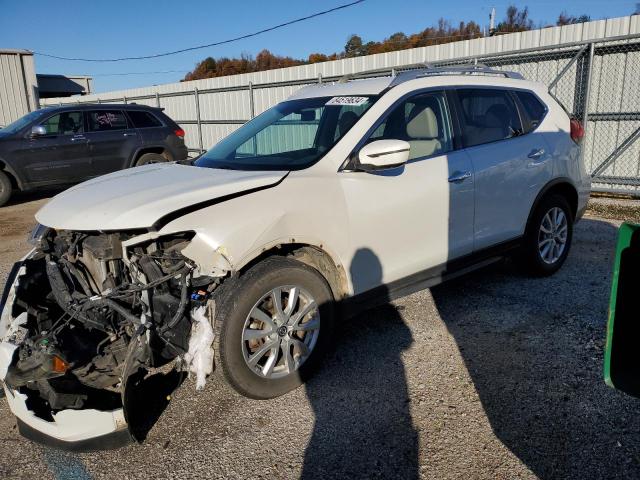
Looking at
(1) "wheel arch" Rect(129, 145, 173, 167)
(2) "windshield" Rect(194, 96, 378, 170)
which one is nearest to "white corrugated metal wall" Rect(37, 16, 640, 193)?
(1) "wheel arch" Rect(129, 145, 173, 167)

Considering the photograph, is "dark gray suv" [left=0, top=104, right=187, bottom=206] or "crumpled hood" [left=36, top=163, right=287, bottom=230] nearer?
"crumpled hood" [left=36, top=163, right=287, bottom=230]

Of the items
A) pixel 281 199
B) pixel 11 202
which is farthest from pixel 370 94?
pixel 11 202

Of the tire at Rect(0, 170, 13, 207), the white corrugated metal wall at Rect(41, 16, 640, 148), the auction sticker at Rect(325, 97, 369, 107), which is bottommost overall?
the tire at Rect(0, 170, 13, 207)

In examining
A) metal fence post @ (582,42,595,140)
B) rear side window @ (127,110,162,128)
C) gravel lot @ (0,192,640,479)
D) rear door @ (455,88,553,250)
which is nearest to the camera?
gravel lot @ (0,192,640,479)

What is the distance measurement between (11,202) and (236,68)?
39664 millimetres

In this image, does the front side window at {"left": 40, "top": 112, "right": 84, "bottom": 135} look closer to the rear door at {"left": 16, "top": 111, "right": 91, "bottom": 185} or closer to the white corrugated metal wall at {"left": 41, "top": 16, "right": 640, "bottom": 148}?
the rear door at {"left": 16, "top": 111, "right": 91, "bottom": 185}

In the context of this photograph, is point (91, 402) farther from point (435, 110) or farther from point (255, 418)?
point (435, 110)

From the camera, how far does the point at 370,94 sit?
367 centimetres

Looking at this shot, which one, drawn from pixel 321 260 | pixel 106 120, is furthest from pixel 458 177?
pixel 106 120

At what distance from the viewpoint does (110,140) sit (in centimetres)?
1045

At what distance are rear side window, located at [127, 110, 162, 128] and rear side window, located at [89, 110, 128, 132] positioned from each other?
0.18 meters

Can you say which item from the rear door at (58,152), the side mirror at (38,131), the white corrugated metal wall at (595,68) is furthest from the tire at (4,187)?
the white corrugated metal wall at (595,68)

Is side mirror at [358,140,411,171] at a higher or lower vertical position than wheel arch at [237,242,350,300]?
higher

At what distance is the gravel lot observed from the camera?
255cm
